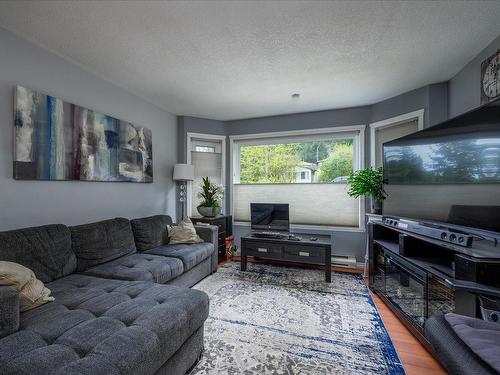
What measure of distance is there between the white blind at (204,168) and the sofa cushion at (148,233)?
3.74 ft

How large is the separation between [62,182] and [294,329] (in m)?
2.63

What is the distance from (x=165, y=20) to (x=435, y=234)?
2.63 meters

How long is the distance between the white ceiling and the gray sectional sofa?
1706 mm

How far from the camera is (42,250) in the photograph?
182 centimetres

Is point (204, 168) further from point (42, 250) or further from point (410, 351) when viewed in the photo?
point (410, 351)

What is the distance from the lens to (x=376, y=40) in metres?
1.98

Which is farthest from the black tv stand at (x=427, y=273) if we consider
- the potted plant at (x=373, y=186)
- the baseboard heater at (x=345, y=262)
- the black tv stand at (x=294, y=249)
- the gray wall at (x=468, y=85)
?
the gray wall at (x=468, y=85)

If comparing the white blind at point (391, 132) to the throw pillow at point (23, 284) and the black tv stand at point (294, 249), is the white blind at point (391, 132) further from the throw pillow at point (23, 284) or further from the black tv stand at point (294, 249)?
the throw pillow at point (23, 284)

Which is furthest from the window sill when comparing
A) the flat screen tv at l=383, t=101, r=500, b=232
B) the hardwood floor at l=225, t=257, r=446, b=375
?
the hardwood floor at l=225, t=257, r=446, b=375

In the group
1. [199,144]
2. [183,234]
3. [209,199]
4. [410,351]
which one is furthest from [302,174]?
[410,351]

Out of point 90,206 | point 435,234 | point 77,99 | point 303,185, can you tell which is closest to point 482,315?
point 435,234

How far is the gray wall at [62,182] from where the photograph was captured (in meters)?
1.88

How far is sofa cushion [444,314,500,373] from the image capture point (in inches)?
32.9

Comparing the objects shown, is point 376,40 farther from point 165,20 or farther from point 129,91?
point 129,91
